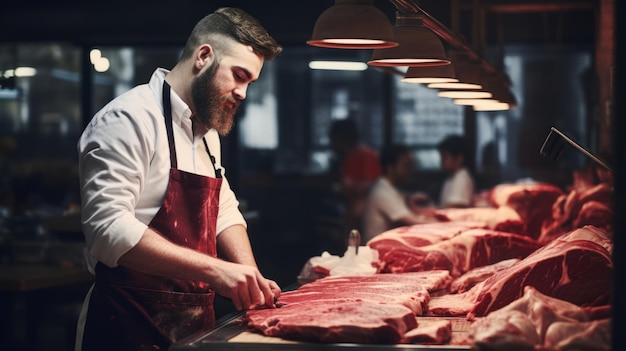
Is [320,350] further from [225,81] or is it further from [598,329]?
[225,81]

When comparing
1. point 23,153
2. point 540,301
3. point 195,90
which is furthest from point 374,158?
point 540,301

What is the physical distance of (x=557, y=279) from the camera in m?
3.14

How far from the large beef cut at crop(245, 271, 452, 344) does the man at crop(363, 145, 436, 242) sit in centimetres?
419

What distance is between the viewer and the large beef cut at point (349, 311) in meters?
2.73

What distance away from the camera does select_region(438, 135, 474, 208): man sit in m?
9.10

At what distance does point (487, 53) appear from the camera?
11094mm

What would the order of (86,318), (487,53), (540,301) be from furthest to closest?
(487,53), (86,318), (540,301)

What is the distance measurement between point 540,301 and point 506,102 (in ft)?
11.0

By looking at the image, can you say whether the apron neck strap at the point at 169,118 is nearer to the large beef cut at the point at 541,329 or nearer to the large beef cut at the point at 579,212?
the large beef cut at the point at 541,329

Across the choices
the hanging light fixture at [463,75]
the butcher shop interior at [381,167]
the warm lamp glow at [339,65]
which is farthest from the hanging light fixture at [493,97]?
the warm lamp glow at [339,65]

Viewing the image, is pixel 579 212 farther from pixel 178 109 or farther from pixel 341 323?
pixel 341 323

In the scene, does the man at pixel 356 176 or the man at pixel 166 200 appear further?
the man at pixel 356 176

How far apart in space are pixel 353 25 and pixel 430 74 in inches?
49.6

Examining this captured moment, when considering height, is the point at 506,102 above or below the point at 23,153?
above
